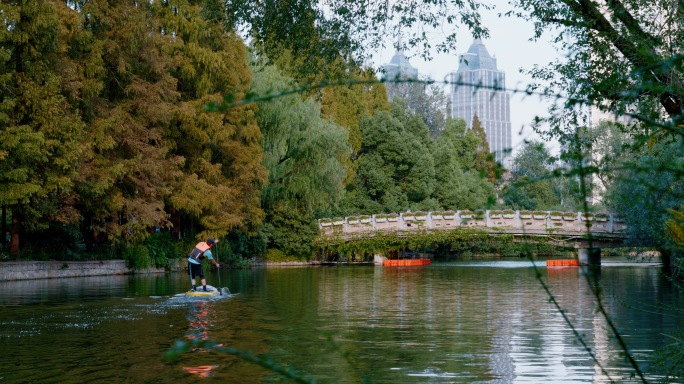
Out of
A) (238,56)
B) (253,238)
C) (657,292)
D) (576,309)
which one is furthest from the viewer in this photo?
(253,238)

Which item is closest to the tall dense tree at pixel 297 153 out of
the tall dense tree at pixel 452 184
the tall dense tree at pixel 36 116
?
the tall dense tree at pixel 36 116

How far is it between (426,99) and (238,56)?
61.0 m

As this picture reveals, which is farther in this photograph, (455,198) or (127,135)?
(455,198)

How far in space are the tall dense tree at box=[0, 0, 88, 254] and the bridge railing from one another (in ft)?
67.1

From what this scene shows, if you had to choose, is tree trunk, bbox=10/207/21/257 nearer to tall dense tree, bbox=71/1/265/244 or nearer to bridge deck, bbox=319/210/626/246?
tall dense tree, bbox=71/1/265/244

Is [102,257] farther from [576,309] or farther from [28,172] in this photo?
[576,309]

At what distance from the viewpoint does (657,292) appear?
80.9 feet

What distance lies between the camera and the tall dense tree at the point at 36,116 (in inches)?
1146

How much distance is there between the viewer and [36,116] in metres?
30.4

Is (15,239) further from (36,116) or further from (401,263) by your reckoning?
(401,263)

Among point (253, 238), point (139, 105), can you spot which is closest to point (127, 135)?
point (139, 105)

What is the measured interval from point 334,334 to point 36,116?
63.1 ft

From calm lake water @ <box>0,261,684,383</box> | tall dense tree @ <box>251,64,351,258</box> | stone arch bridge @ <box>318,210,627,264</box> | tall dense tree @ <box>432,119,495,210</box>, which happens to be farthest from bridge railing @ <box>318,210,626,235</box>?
calm lake water @ <box>0,261,684,383</box>

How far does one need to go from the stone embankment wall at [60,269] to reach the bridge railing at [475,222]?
13.3 metres
